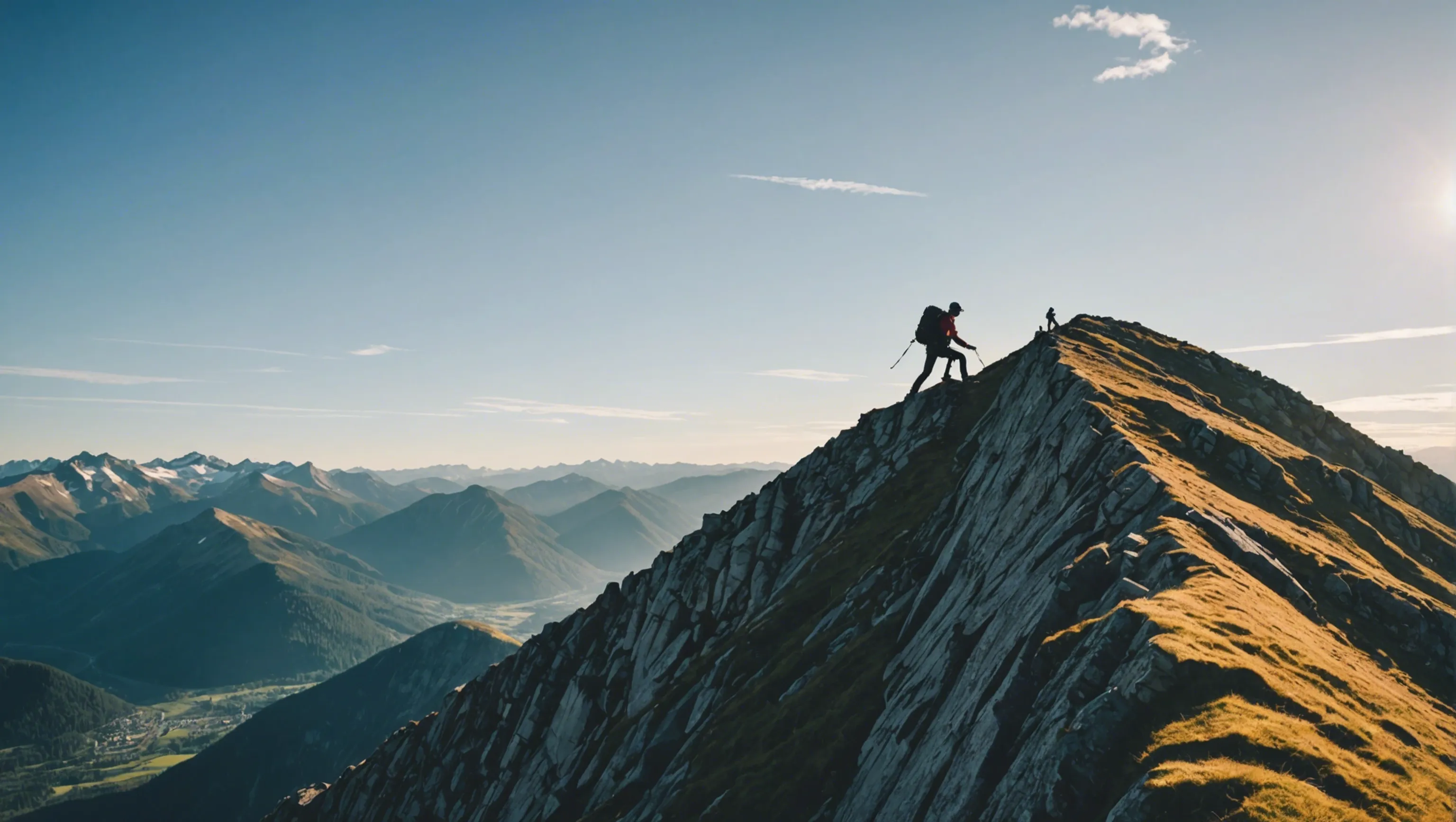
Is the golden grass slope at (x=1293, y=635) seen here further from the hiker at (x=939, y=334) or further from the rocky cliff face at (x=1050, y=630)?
the hiker at (x=939, y=334)

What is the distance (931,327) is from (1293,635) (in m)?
41.0

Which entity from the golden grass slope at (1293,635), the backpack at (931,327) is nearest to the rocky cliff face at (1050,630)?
the golden grass slope at (1293,635)

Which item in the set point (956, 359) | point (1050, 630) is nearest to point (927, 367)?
point (956, 359)

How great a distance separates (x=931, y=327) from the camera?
63.1 m

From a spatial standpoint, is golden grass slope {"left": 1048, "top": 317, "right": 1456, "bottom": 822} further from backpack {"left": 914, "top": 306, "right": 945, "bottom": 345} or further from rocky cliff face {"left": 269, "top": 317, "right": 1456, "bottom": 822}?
backpack {"left": 914, "top": 306, "right": 945, "bottom": 345}

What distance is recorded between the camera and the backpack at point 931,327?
6256cm

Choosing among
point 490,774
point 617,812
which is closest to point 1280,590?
point 617,812

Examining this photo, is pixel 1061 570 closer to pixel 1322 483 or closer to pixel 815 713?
pixel 815 713

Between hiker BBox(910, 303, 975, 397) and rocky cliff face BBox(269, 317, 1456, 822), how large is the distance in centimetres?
577

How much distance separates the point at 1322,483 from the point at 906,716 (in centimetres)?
3539

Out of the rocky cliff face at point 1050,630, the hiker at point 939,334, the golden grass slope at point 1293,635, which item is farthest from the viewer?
the hiker at point 939,334

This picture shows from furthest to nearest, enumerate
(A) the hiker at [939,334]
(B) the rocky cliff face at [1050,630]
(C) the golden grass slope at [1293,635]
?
(A) the hiker at [939,334], (B) the rocky cliff face at [1050,630], (C) the golden grass slope at [1293,635]

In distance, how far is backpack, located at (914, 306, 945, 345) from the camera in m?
62.6

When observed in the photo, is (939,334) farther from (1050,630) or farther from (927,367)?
(1050,630)
